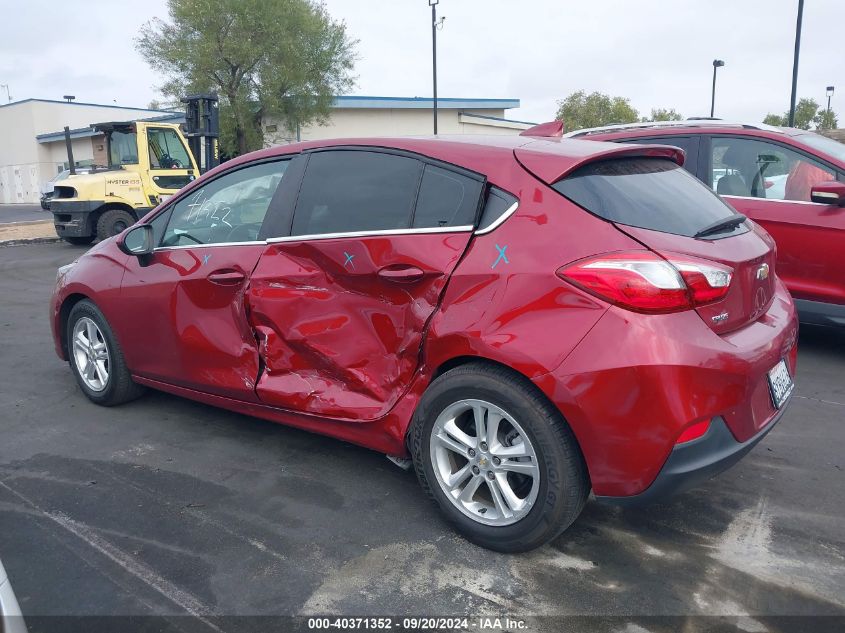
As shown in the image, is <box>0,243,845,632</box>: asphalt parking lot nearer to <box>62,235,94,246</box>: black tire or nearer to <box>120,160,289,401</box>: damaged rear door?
<box>120,160,289,401</box>: damaged rear door

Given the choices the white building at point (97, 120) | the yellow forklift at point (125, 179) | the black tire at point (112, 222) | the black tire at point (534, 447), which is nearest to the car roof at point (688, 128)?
the black tire at point (534, 447)

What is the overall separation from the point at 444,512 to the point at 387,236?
123 centimetres

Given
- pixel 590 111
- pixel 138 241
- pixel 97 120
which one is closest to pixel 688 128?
pixel 138 241

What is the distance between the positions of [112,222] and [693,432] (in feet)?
48.9

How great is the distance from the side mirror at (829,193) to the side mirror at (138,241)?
4.59 metres

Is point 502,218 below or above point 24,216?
above

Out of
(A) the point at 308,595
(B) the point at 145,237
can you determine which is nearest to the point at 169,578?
(A) the point at 308,595

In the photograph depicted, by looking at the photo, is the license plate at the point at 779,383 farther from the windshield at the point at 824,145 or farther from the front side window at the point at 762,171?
the windshield at the point at 824,145

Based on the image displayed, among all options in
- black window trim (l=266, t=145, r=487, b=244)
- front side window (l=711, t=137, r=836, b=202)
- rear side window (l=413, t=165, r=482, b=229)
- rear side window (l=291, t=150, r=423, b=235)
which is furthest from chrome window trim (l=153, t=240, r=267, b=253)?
front side window (l=711, t=137, r=836, b=202)

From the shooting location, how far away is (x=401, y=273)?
3111 mm

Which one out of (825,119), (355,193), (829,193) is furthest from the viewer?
(825,119)

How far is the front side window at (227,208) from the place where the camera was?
3785 millimetres

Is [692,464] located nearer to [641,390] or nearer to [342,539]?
[641,390]

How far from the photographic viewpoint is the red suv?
17.3 ft
